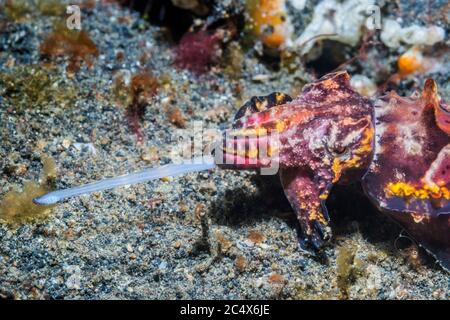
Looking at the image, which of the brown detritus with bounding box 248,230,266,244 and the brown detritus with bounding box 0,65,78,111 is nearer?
the brown detritus with bounding box 248,230,266,244

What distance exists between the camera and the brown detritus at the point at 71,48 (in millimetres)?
4980

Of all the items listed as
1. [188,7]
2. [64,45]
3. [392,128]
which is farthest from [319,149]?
[64,45]

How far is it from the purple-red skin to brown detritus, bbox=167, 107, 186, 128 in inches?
51.1

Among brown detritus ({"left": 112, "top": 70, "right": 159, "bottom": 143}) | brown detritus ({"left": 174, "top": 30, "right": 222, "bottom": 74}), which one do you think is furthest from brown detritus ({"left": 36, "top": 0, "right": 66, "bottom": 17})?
brown detritus ({"left": 174, "top": 30, "right": 222, "bottom": 74})

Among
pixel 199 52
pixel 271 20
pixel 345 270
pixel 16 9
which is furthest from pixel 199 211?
pixel 16 9

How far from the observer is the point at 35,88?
458 centimetres

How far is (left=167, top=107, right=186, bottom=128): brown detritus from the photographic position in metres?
4.71

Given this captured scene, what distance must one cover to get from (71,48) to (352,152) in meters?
3.45

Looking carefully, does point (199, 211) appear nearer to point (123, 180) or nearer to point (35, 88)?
point (123, 180)

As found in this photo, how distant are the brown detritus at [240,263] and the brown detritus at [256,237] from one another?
21 cm

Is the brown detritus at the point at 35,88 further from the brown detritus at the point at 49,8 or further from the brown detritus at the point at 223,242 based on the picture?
the brown detritus at the point at 223,242

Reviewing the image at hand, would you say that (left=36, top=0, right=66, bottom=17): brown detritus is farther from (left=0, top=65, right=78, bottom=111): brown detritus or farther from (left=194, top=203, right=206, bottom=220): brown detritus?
(left=194, top=203, right=206, bottom=220): brown detritus

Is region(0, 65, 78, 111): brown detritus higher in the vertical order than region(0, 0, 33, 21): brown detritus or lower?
lower

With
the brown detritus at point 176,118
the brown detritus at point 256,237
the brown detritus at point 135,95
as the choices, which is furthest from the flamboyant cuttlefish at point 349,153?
the brown detritus at point 135,95
